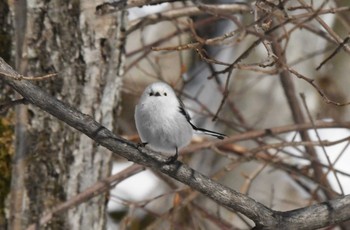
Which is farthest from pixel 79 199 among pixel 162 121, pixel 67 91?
pixel 162 121

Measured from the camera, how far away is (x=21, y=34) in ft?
5.72

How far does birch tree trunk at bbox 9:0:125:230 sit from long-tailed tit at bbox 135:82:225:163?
490 millimetres

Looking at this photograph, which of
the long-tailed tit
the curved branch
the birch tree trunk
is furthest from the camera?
the birch tree trunk

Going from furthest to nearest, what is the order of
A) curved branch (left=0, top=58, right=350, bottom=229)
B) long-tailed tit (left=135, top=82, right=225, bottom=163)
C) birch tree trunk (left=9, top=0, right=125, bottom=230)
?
birch tree trunk (left=9, top=0, right=125, bottom=230) < long-tailed tit (left=135, top=82, right=225, bottom=163) < curved branch (left=0, top=58, right=350, bottom=229)

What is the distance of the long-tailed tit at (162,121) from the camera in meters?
1.69

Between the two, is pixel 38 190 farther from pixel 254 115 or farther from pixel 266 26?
pixel 254 115

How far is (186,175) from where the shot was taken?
63.3 inches

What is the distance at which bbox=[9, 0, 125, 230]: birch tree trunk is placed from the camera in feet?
7.00

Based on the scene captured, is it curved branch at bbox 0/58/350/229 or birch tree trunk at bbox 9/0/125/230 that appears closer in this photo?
curved branch at bbox 0/58/350/229

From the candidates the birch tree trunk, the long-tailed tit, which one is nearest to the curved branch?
the long-tailed tit

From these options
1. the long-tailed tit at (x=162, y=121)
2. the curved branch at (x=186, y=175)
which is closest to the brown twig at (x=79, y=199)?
the long-tailed tit at (x=162, y=121)

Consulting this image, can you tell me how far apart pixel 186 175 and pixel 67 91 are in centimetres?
72

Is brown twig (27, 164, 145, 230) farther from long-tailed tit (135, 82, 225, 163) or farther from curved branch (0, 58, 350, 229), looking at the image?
curved branch (0, 58, 350, 229)

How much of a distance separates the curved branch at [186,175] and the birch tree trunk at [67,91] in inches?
21.6
